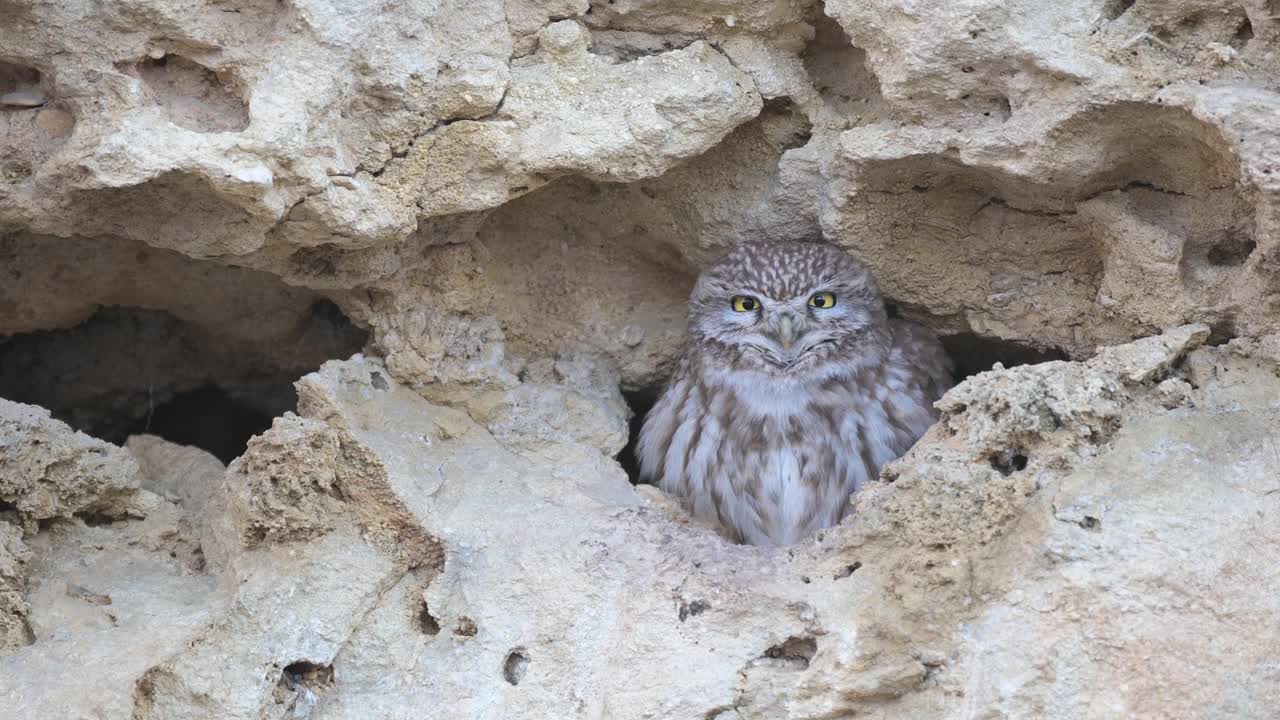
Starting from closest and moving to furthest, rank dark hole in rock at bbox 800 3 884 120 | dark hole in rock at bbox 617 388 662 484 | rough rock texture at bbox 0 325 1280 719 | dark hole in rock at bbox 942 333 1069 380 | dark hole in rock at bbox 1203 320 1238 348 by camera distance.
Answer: rough rock texture at bbox 0 325 1280 719 < dark hole in rock at bbox 1203 320 1238 348 < dark hole in rock at bbox 800 3 884 120 < dark hole in rock at bbox 942 333 1069 380 < dark hole in rock at bbox 617 388 662 484

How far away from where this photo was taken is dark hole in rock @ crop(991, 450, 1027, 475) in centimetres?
289

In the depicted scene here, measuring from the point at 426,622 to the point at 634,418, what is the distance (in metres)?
1.85

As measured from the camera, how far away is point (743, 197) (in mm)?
3895

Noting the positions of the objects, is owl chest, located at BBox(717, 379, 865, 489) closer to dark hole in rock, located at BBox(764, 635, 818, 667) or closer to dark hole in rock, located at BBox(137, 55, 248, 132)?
dark hole in rock, located at BBox(764, 635, 818, 667)

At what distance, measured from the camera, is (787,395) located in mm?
4090

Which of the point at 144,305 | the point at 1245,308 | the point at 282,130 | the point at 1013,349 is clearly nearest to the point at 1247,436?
the point at 1245,308

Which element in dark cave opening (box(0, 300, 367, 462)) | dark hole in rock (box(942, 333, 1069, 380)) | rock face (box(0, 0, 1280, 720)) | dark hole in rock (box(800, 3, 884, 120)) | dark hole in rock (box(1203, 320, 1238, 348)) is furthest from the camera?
dark cave opening (box(0, 300, 367, 462))

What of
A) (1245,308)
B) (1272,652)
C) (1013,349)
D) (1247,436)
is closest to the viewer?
(1272,652)

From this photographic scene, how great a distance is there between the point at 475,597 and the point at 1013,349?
6.43 ft

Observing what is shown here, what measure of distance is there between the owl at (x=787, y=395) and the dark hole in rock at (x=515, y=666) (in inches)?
45.9

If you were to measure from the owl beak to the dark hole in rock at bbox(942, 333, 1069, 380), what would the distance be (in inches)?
21.6

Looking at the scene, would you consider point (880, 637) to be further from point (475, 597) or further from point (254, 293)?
point (254, 293)

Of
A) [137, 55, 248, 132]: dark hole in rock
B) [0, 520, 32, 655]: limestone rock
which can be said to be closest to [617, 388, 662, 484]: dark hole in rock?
[137, 55, 248, 132]: dark hole in rock

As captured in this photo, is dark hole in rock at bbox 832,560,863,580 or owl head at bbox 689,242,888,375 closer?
dark hole in rock at bbox 832,560,863,580
